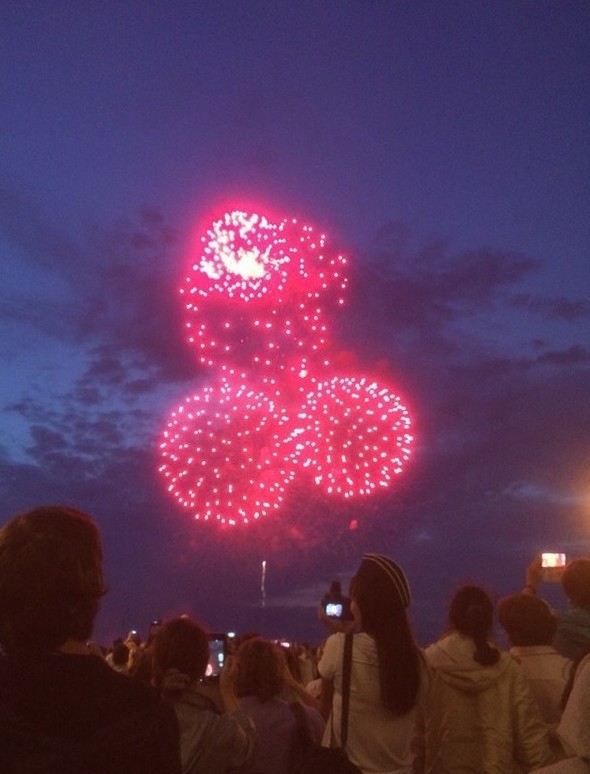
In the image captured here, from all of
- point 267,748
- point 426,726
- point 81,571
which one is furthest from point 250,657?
point 81,571

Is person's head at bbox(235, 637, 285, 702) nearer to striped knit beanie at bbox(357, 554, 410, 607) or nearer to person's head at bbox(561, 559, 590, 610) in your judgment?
striped knit beanie at bbox(357, 554, 410, 607)

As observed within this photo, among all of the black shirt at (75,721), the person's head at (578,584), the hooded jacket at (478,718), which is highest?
the person's head at (578,584)

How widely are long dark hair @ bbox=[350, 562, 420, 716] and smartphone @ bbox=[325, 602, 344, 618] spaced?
0.77 meters

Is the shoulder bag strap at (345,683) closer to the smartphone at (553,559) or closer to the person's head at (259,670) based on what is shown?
the person's head at (259,670)

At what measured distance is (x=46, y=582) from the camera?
2.33 m

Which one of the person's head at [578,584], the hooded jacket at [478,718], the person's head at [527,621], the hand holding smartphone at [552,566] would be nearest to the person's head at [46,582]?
the hooded jacket at [478,718]

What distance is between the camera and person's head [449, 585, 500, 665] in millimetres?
5238

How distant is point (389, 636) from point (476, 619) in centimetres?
95

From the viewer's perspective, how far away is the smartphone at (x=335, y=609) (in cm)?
541

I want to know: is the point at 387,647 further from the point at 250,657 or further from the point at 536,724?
the point at 536,724

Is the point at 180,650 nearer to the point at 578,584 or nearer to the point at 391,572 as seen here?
the point at 391,572

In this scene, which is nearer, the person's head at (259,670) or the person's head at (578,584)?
the person's head at (259,670)

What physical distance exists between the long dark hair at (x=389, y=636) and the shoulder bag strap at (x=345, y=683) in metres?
0.14

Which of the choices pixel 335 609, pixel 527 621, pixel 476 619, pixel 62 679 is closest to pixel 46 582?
pixel 62 679
